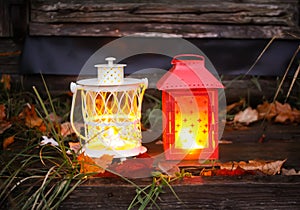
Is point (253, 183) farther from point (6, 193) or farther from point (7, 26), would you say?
point (7, 26)

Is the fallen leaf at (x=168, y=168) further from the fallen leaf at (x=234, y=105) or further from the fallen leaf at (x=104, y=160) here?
the fallen leaf at (x=234, y=105)

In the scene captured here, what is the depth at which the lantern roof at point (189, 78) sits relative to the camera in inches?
60.7

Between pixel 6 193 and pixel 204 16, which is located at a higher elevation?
pixel 204 16

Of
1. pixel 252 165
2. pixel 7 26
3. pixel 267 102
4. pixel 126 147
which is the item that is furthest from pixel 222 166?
pixel 7 26

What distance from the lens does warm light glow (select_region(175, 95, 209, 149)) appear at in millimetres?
1598

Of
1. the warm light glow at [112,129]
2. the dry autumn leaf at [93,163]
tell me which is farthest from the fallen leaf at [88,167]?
the warm light glow at [112,129]

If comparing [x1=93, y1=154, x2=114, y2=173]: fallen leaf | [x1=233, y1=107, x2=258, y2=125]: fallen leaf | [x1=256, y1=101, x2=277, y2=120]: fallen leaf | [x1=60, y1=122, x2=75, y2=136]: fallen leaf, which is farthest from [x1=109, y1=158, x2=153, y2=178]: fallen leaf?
[x1=256, y1=101, x2=277, y2=120]: fallen leaf

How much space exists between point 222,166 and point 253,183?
19cm

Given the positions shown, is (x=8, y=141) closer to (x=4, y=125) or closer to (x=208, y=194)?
(x=4, y=125)

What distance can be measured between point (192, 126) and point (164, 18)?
4.06ft

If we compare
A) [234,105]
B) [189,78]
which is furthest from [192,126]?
[234,105]

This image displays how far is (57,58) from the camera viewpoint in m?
2.69

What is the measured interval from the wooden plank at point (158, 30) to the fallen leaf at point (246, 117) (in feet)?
1.70

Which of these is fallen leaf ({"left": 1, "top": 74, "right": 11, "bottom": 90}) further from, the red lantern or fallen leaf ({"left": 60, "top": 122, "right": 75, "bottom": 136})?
the red lantern
